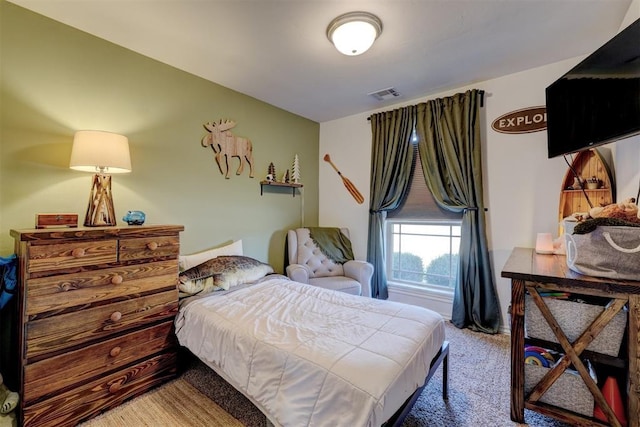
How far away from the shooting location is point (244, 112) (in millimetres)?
3121

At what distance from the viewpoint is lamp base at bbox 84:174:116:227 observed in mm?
1883

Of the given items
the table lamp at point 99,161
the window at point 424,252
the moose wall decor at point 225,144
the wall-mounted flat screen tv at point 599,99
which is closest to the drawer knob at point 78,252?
the table lamp at point 99,161

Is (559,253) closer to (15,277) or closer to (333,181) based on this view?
(333,181)

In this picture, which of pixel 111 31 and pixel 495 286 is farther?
pixel 495 286

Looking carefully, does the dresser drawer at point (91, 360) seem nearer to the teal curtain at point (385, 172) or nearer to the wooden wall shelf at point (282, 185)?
the wooden wall shelf at point (282, 185)

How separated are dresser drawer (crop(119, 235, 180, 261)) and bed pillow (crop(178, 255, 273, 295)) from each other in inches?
9.7

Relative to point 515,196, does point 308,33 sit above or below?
above

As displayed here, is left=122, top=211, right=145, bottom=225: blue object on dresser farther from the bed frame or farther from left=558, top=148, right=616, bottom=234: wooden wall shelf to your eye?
left=558, top=148, right=616, bottom=234: wooden wall shelf

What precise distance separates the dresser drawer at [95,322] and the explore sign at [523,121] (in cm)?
335

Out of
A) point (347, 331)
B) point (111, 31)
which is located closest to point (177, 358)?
point (347, 331)

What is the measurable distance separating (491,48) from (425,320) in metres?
2.21

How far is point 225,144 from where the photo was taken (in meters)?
2.93

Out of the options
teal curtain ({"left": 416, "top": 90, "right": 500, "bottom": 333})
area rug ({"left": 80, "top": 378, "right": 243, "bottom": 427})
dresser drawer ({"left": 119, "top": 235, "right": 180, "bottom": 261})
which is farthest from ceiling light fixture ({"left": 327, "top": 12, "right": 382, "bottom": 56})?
area rug ({"left": 80, "top": 378, "right": 243, "bottom": 427})

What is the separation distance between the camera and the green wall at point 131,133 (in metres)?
1.79
